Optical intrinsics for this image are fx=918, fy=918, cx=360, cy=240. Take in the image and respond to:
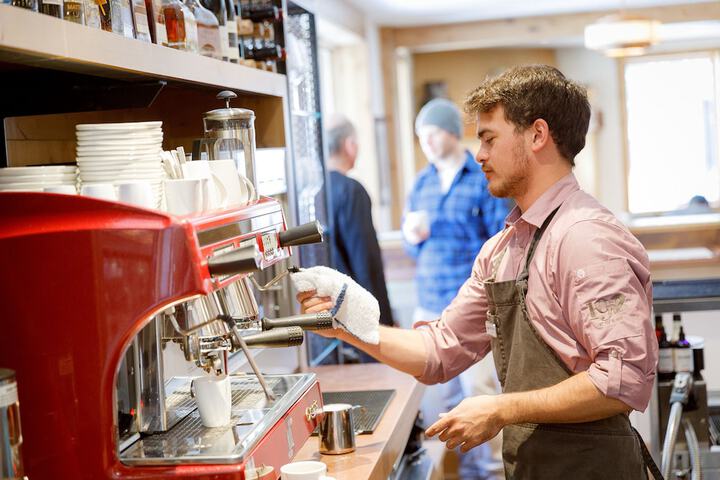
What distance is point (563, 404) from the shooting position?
73.4 inches

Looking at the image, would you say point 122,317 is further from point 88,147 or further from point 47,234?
point 88,147

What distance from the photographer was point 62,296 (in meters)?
1.36

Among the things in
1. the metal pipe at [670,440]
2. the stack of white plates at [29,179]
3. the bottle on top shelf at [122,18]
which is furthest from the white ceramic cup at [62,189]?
the metal pipe at [670,440]

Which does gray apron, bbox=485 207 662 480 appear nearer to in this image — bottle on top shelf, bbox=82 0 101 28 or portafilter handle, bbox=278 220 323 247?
portafilter handle, bbox=278 220 323 247

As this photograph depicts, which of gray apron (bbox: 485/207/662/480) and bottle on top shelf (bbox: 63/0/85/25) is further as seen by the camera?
gray apron (bbox: 485/207/662/480)

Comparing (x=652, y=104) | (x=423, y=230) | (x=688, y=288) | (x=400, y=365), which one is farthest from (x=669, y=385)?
(x=652, y=104)

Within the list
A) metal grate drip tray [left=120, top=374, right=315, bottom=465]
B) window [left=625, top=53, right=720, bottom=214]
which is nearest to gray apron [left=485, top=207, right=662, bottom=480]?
metal grate drip tray [left=120, top=374, right=315, bottom=465]

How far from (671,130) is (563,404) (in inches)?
388

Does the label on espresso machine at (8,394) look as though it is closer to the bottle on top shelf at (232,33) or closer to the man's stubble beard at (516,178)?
the man's stubble beard at (516,178)

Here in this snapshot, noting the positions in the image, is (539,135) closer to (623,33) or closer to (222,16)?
(222,16)

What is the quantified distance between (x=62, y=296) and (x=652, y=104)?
34.6 ft

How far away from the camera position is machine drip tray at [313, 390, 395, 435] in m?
2.28

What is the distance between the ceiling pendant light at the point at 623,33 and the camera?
208 inches

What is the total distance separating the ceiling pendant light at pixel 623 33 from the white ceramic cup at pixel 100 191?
14.5 feet
